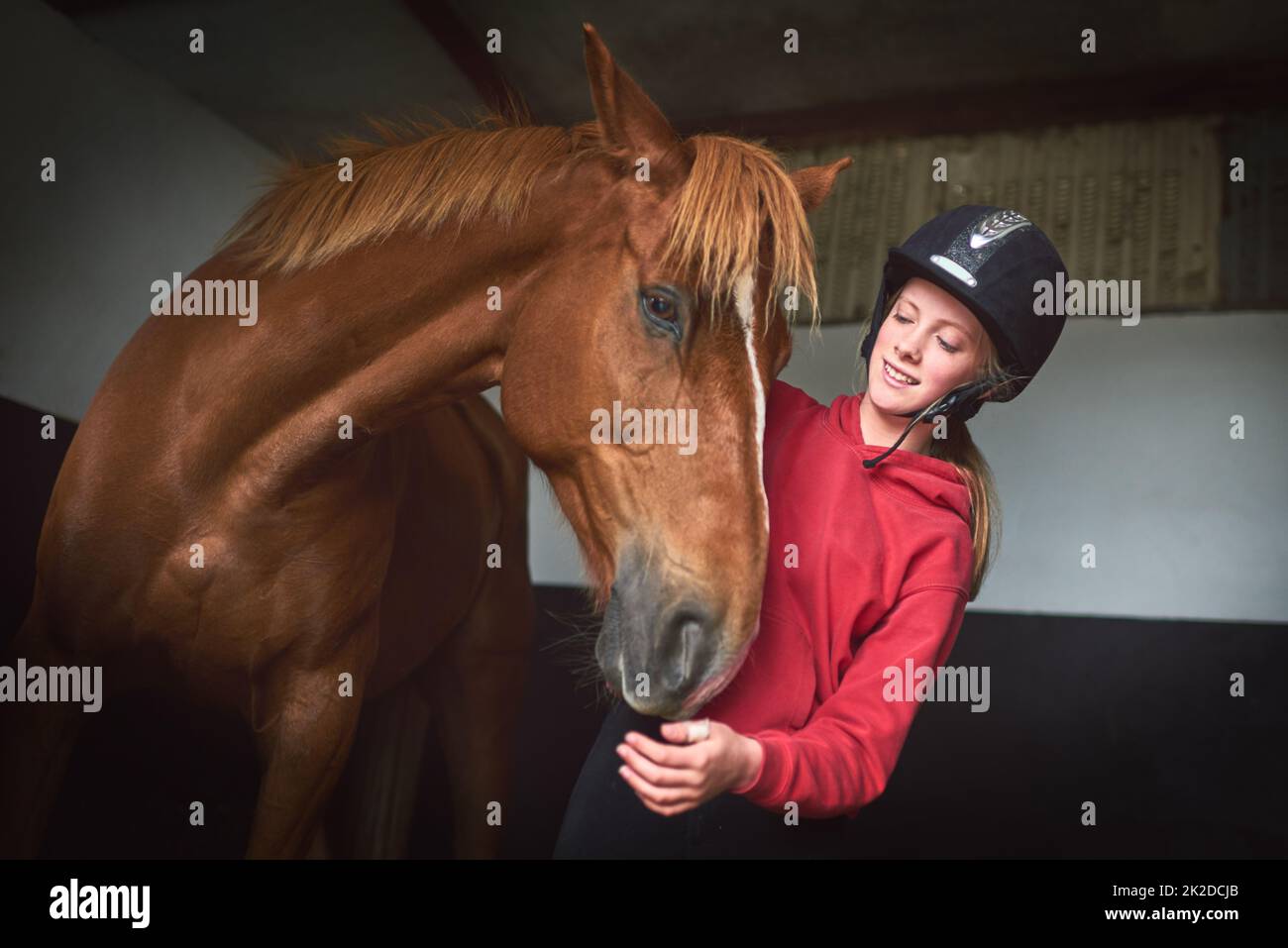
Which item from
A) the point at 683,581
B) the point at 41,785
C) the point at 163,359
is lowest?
the point at 41,785

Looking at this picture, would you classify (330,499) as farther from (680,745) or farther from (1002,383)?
(1002,383)

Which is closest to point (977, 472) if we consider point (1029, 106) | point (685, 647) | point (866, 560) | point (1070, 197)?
point (866, 560)

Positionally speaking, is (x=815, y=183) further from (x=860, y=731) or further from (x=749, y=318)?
(x=860, y=731)

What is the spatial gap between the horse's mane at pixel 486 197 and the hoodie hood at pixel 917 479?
22 centimetres

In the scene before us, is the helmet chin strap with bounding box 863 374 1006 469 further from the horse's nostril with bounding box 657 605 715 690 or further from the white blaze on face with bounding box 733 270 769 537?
the horse's nostril with bounding box 657 605 715 690

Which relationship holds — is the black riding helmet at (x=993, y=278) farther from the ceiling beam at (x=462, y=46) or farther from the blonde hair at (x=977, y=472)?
the ceiling beam at (x=462, y=46)

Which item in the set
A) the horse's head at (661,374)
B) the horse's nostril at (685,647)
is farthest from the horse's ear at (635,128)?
the horse's nostril at (685,647)

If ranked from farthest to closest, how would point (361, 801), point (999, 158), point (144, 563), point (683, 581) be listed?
point (999, 158), point (361, 801), point (144, 563), point (683, 581)

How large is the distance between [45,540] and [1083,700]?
2.57 m

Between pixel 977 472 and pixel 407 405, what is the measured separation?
818 millimetres

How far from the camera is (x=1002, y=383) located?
1.43 metres

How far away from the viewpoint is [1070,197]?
3.23 metres

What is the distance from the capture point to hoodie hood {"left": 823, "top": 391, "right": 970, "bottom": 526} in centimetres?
142
